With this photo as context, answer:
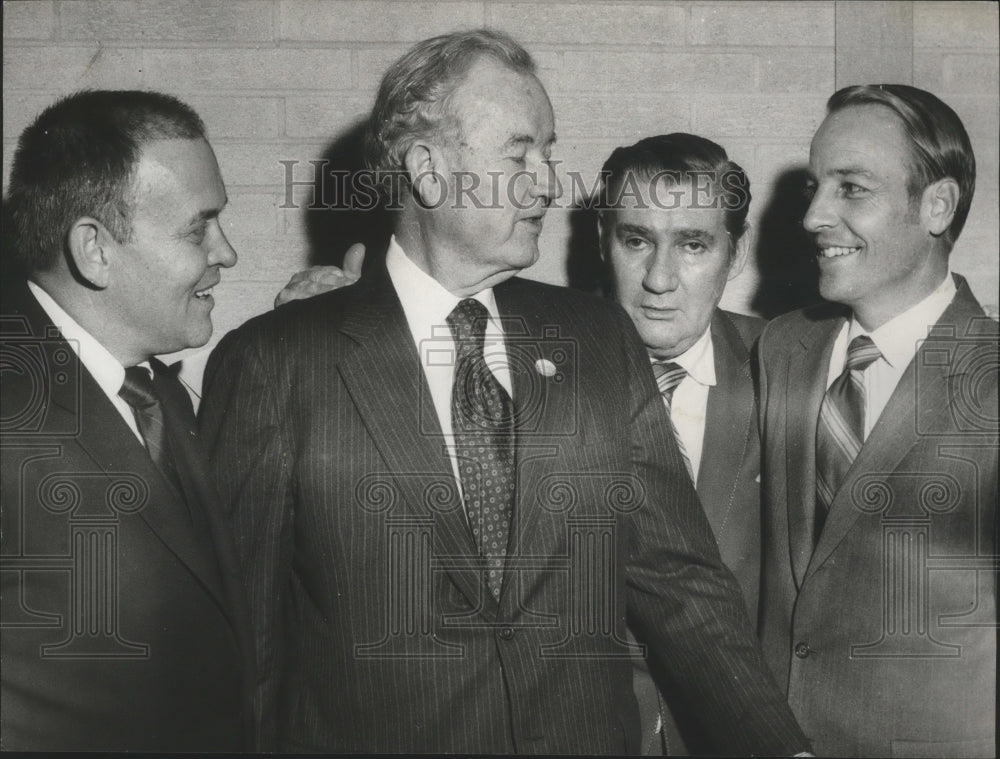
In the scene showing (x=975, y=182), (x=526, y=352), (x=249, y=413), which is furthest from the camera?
(x=975, y=182)

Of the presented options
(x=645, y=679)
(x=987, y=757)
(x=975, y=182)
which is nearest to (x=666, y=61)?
(x=975, y=182)

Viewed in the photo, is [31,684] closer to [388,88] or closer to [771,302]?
[388,88]

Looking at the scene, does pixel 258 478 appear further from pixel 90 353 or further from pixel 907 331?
pixel 907 331

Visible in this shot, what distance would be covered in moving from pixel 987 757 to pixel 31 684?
1.84 metres

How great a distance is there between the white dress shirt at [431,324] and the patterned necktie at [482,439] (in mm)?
12

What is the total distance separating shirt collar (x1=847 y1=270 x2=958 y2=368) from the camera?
1829 millimetres

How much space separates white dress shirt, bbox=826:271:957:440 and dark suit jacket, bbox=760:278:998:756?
0.02m

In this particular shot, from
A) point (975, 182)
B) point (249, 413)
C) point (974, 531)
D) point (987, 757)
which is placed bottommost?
point (987, 757)

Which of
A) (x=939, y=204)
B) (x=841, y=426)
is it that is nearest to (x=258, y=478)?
(x=841, y=426)

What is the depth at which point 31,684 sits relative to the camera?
69.7 inches

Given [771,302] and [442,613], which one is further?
[771,302]

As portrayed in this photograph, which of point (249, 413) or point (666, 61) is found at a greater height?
point (666, 61)

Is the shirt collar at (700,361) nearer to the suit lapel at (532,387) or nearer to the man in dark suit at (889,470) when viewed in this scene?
the man in dark suit at (889,470)

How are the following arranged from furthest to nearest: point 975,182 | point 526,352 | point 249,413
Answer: point 975,182 → point 526,352 → point 249,413
